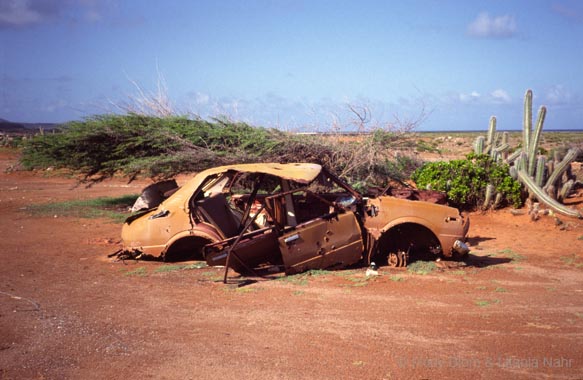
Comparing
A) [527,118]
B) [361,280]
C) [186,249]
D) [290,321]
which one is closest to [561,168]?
[527,118]

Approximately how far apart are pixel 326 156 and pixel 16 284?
897 centimetres

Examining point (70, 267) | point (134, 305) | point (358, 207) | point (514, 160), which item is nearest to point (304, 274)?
point (358, 207)

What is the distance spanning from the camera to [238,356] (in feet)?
17.8

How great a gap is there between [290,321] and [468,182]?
9.76 metres

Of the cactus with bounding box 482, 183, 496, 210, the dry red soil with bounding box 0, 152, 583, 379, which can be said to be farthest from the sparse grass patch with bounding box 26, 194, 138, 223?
the cactus with bounding box 482, 183, 496, 210

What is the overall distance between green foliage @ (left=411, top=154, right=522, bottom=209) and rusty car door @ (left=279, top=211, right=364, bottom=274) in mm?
6959

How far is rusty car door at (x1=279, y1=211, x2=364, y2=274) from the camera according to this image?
8102mm

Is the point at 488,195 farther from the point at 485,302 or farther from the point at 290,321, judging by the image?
the point at 290,321

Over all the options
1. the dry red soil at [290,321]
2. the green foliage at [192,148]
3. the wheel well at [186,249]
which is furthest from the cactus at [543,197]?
the wheel well at [186,249]

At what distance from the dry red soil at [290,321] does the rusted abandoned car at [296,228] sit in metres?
0.35

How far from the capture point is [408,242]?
912cm

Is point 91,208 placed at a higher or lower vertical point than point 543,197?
lower

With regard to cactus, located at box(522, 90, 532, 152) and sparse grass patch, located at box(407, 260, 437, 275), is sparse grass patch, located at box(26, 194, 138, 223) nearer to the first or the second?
sparse grass patch, located at box(407, 260, 437, 275)

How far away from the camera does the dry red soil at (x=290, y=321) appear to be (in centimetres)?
516
